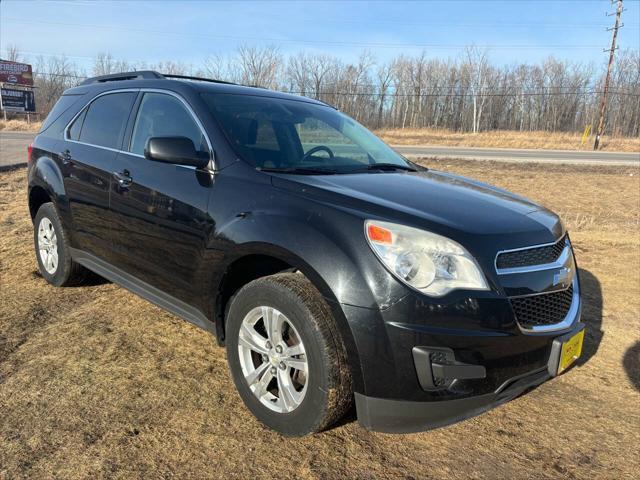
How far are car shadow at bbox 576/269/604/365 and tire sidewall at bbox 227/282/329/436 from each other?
225 cm

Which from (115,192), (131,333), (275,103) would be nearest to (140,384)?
(131,333)

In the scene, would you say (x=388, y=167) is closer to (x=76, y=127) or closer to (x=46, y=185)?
(x=76, y=127)

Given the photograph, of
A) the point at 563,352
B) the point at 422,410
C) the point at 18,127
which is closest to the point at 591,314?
the point at 563,352

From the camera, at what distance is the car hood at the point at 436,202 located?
237 centimetres

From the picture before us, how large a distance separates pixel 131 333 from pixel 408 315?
8.31 ft

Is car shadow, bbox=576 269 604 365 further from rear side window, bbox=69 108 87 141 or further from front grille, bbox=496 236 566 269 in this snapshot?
rear side window, bbox=69 108 87 141

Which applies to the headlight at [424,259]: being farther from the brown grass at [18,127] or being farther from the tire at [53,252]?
the brown grass at [18,127]

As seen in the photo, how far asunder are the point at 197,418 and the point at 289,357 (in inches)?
27.4

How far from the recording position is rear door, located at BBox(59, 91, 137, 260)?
3.71 m

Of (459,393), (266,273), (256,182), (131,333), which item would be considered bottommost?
(131,333)

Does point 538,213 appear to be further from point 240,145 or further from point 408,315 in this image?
point 240,145

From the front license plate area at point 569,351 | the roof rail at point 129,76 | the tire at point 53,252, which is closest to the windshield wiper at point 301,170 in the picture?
the roof rail at point 129,76

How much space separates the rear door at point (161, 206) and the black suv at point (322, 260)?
0.01m

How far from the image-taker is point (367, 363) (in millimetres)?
2150
